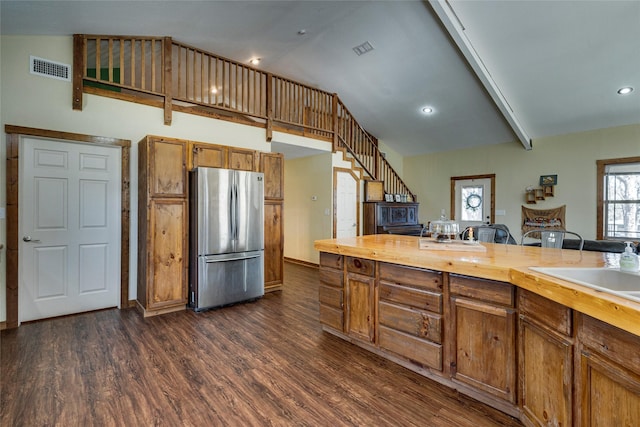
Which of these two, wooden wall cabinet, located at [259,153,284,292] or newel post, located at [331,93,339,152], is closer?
wooden wall cabinet, located at [259,153,284,292]

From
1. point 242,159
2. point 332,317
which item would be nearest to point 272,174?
point 242,159

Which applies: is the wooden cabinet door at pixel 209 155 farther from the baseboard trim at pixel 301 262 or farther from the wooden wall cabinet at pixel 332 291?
the baseboard trim at pixel 301 262

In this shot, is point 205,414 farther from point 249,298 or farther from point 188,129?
point 188,129

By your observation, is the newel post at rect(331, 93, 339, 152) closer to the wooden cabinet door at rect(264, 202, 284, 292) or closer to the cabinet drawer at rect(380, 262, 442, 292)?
the wooden cabinet door at rect(264, 202, 284, 292)

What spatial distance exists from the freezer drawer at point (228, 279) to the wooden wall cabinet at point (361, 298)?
176 cm

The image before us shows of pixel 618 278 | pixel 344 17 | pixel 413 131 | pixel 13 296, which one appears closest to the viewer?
pixel 618 278

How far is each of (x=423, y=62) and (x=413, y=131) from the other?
2.38m

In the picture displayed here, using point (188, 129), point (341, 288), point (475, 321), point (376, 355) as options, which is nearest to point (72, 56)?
point (188, 129)

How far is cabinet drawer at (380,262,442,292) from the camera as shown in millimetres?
2166

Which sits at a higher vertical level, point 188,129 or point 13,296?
point 188,129

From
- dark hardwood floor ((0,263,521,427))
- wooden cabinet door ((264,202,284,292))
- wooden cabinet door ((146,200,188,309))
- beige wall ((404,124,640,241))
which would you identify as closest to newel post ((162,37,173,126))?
wooden cabinet door ((146,200,188,309))

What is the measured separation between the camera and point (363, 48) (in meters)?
5.14

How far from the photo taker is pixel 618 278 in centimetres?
159

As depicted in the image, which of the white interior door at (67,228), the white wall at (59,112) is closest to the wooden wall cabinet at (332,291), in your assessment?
the white wall at (59,112)
